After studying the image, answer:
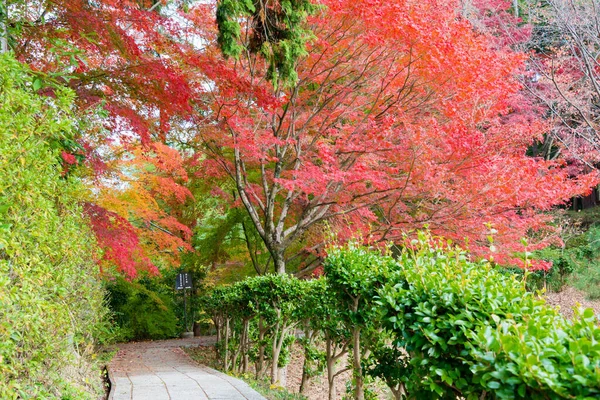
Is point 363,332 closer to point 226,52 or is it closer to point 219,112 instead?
point 226,52

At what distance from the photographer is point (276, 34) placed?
6574mm

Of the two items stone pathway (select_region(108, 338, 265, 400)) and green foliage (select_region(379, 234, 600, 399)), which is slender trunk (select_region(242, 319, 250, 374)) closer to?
stone pathway (select_region(108, 338, 265, 400))

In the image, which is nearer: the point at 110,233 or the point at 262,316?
the point at 110,233

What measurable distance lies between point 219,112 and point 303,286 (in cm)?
369

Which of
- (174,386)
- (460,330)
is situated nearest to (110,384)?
(174,386)

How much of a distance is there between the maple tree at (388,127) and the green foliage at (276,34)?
2.46 ft

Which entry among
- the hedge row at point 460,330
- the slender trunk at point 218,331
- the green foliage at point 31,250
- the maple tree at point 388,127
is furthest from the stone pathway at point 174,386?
the maple tree at point 388,127

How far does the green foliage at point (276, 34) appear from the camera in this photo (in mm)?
6098

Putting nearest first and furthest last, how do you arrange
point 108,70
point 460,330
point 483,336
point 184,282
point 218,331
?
point 483,336, point 460,330, point 108,70, point 218,331, point 184,282

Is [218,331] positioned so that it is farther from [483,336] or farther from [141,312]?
[483,336]

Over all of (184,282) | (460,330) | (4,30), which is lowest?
(460,330)

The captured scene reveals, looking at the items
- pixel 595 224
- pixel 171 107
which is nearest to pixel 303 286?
pixel 171 107

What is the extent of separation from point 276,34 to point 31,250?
4493 mm

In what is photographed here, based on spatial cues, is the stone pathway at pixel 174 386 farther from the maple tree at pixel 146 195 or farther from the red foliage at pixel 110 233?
the maple tree at pixel 146 195
